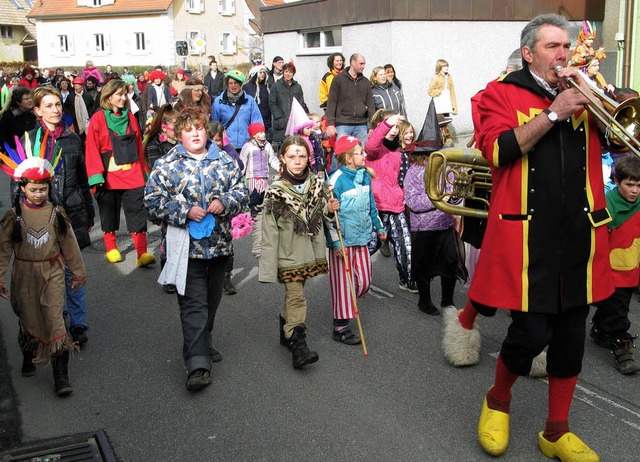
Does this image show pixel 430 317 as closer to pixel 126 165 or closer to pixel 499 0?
pixel 126 165

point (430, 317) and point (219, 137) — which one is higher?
point (219, 137)

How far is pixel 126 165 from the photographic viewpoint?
861 centimetres

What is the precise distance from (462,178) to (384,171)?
2555mm

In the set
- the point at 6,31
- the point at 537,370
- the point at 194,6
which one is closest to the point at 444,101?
the point at 537,370

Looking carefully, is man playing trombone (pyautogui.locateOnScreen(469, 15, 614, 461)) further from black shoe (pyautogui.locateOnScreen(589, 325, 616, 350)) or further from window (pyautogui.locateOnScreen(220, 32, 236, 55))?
window (pyautogui.locateOnScreen(220, 32, 236, 55))

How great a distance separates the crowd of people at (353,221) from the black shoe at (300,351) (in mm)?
14

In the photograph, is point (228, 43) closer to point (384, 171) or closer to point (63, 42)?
point (63, 42)

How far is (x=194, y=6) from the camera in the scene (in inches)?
2402

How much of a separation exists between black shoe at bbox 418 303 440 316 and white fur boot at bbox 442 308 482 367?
3.47 feet

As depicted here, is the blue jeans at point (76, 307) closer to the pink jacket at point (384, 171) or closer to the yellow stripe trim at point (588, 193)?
the pink jacket at point (384, 171)

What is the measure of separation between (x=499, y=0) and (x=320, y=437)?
1525 cm

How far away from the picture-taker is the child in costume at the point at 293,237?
5.66m

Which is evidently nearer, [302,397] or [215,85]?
[302,397]

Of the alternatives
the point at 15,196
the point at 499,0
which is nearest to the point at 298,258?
the point at 15,196
